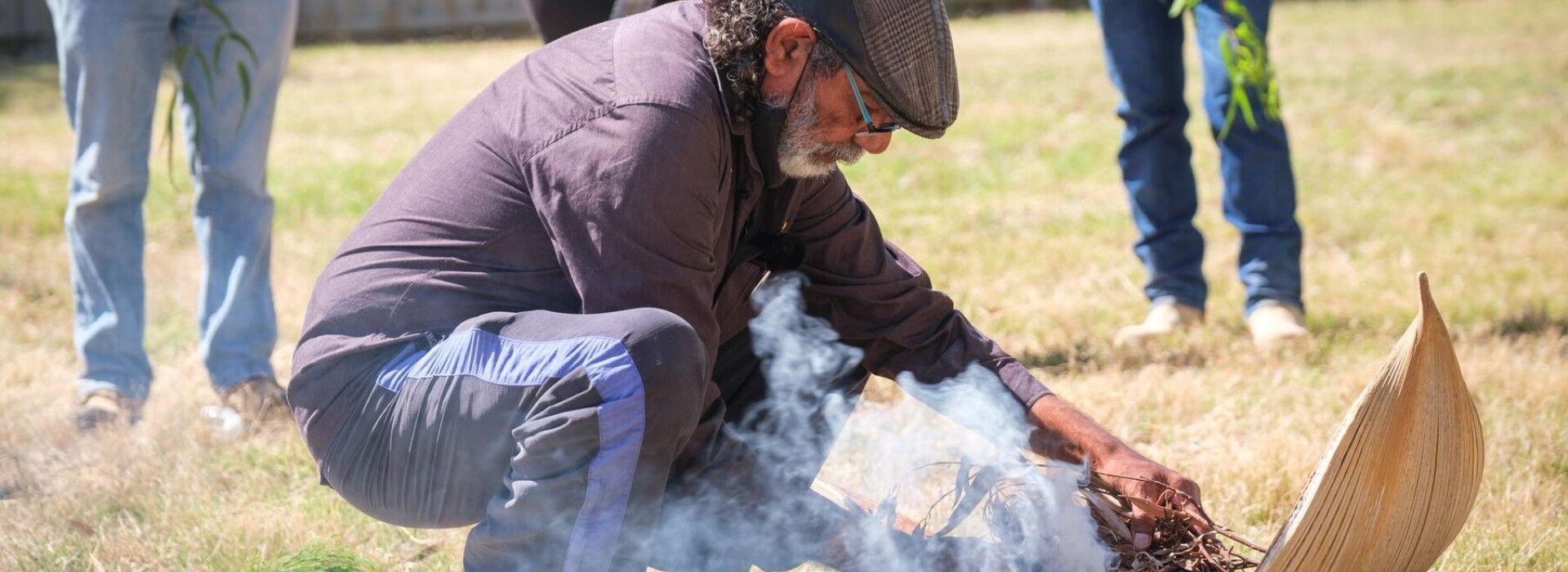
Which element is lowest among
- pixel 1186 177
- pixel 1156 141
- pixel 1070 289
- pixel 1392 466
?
pixel 1070 289

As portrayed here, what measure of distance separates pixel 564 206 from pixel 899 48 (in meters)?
0.55

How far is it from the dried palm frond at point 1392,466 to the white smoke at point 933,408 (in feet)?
1.10

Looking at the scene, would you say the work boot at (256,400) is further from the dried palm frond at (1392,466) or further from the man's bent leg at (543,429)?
the dried palm frond at (1392,466)

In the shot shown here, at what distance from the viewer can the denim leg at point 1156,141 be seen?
3.99 m

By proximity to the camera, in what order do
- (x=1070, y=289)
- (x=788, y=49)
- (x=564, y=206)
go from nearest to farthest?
(x=564, y=206)
(x=788, y=49)
(x=1070, y=289)

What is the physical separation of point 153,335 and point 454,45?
31.0ft

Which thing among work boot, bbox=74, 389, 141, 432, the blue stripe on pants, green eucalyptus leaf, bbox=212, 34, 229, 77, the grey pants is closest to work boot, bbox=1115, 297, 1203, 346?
the grey pants

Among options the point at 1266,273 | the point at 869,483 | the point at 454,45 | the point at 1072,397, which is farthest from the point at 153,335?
the point at 454,45

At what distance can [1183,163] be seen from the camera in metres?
4.11

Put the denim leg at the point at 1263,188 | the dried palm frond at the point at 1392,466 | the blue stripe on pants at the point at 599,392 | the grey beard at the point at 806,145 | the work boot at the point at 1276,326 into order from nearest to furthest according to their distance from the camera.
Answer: the blue stripe on pants at the point at 599,392, the dried palm frond at the point at 1392,466, the grey beard at the point at 806,145, the work boot at the point at 1276,326, the denim leg at the point at 1263,188

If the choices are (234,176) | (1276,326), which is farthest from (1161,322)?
(234,176)

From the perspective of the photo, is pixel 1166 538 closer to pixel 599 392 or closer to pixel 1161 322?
pixel 599 392

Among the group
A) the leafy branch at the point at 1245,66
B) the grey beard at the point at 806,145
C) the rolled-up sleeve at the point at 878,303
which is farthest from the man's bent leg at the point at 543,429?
the leafy branch at the point at 1245,66

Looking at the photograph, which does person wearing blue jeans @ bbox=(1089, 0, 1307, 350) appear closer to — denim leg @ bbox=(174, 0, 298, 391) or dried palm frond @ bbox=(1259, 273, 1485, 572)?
dried palm frond @ bbox=(1259, 273, 1485, 572)
